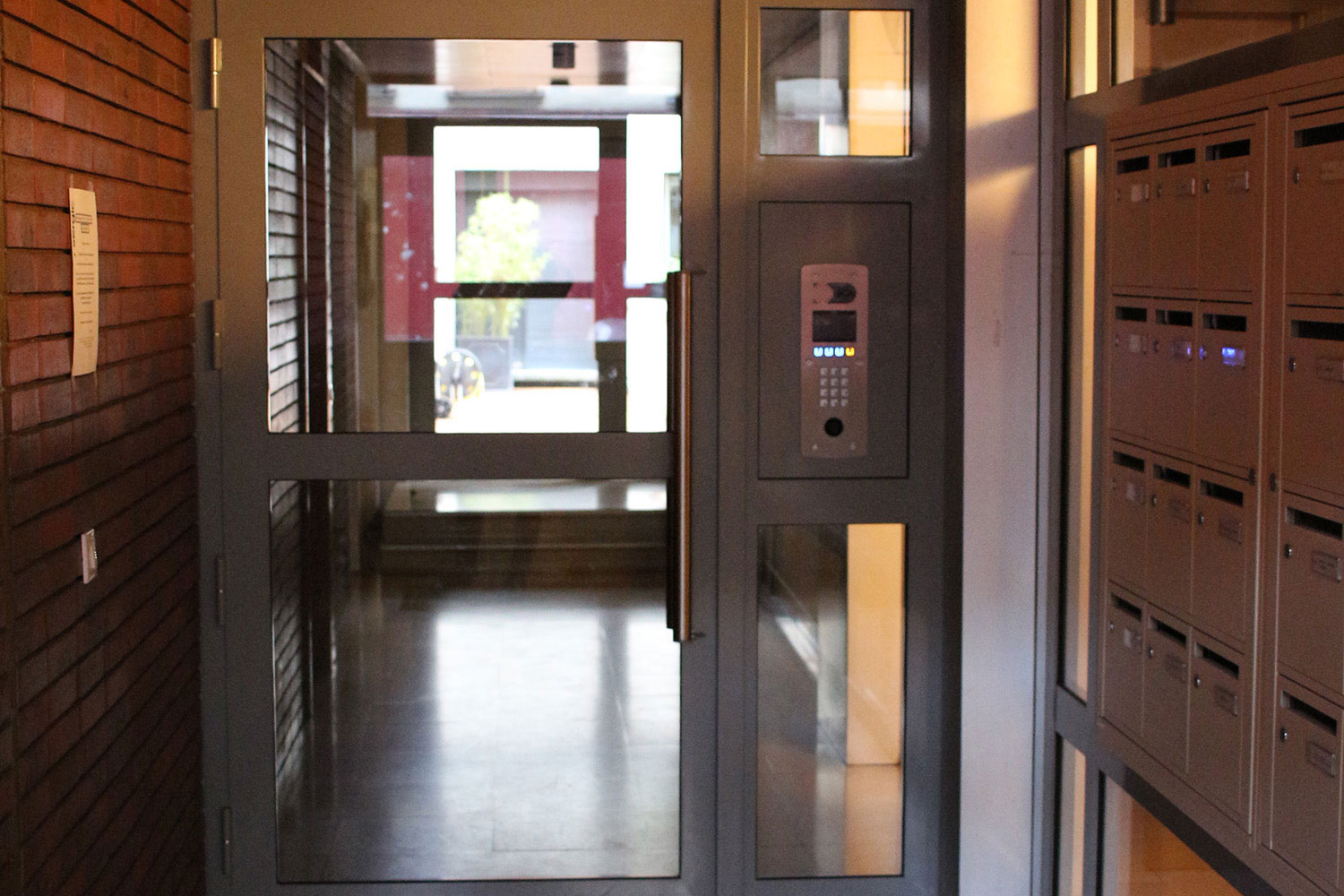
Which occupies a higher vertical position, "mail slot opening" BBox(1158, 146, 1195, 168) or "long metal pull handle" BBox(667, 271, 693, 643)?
"mail slot opening" BBox(1158, 146, 1195, 168)

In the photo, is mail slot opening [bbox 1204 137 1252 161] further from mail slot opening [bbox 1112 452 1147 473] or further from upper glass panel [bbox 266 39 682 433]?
upper glass panel [bbox 266 39 682 433]

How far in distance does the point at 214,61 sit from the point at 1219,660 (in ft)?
8.68

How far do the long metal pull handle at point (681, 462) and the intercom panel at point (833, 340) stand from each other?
0.20m

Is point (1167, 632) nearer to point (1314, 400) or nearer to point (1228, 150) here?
point (1314, 400)

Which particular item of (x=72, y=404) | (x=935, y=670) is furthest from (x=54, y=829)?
(x=935, y=670)

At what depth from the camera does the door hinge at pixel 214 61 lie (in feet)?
11.5

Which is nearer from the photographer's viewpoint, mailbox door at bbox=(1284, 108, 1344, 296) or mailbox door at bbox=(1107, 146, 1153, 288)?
mailbox door at bbox=(1284, 108, 1344, 296)

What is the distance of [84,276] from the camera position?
2.73m

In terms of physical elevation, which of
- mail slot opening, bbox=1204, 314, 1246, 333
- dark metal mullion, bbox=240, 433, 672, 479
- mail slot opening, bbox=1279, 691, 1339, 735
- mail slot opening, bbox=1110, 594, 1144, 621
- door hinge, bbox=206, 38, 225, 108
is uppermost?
door hinge, bbox=206, 38, 225, 108

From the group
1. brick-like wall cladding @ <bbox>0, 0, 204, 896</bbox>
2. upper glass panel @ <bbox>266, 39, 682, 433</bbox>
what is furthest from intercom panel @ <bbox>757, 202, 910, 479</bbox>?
brick-like wall cladding @ <bbox>0, 0, 204, 896</bbox>

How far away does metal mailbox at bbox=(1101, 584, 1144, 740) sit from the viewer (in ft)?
9.51

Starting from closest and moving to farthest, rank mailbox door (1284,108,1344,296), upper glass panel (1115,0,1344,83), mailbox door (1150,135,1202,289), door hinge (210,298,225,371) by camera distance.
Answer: mailbox door (1284,108,1344,296), upper glass panel (1115,0,1344,83), mailbox door (1150,135,1202,289), door hinge (210,298,225,371)

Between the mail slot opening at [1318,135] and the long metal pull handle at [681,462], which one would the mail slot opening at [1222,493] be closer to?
the mail slot opening at [1318,135]

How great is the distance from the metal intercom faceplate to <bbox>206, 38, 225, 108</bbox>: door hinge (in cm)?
153
